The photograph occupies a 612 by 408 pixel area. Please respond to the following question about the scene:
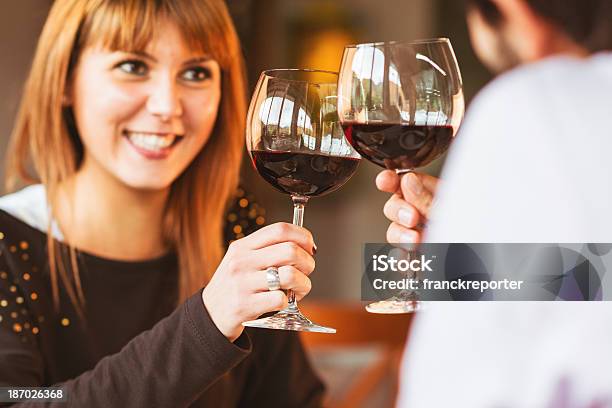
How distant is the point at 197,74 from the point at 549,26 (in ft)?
1.28

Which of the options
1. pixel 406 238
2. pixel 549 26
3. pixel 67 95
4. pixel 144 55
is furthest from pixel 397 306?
pixel 67 95

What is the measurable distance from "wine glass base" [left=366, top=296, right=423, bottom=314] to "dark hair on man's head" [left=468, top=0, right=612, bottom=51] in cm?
28

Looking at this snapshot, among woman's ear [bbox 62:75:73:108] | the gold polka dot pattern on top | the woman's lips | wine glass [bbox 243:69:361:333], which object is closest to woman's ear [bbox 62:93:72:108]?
woman's ear [bbox 62:75:73:108]

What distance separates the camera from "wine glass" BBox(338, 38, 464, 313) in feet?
2.80

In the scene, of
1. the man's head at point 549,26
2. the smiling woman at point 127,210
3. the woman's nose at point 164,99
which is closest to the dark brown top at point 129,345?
the smiling woman at point 127,210

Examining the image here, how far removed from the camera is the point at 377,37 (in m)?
4.49

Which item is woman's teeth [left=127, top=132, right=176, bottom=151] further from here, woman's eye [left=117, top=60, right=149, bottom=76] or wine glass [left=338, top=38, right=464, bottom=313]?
wine glass [left=338, top=38, right=464, bottom=313]

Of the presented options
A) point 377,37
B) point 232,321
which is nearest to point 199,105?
point 232,321

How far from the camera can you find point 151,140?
110 cm

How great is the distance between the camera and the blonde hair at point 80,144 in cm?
110

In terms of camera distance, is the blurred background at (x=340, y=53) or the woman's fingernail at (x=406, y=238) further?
the blurred background at (x=340, y=53)

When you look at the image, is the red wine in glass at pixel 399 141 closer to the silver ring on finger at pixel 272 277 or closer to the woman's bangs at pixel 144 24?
the silver ring on finger at pixel 272 277

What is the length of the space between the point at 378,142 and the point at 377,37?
3694 mm

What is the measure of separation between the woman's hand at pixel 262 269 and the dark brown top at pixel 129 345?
35mm
